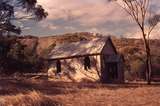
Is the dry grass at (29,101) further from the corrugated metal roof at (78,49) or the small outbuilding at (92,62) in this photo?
the corrugated metal roof at (78,49)

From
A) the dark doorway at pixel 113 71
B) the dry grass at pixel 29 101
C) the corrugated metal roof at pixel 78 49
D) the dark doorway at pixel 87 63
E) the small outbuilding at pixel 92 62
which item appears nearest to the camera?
the dry grass at pixel 29 101

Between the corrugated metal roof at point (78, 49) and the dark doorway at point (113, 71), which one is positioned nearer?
the corrugated metal roof at point (78, 49)

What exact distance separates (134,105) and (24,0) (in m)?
25.0

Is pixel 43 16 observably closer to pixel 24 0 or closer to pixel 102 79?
pixel 24 0

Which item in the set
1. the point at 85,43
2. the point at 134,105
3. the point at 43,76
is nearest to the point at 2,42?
the point at 43,76

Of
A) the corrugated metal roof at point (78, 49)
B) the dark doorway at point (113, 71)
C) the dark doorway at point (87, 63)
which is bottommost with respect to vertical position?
the dark doorway at point (113, 71)

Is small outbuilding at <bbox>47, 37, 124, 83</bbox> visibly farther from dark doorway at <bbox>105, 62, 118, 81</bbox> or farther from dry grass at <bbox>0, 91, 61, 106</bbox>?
dry grass at <bbox>0, 91, 61, 106</bbox>

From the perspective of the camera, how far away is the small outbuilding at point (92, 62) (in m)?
45.7

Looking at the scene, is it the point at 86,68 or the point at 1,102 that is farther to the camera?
the point at 86,68

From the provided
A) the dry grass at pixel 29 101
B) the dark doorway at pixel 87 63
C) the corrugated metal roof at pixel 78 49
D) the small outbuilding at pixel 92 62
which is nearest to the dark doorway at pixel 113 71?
the small outbuilding at pixel 92 62

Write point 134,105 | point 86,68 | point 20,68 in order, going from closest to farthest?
point 134,105
point 86,68
point 20,68

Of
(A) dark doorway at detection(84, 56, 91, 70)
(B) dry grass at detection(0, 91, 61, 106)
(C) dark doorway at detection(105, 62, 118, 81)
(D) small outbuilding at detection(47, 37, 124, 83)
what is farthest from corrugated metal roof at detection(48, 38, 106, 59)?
(B) dry grass at detection(0, 91, 61, 106)

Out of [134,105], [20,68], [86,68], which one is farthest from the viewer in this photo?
[20,68]

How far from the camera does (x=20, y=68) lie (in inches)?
2282
